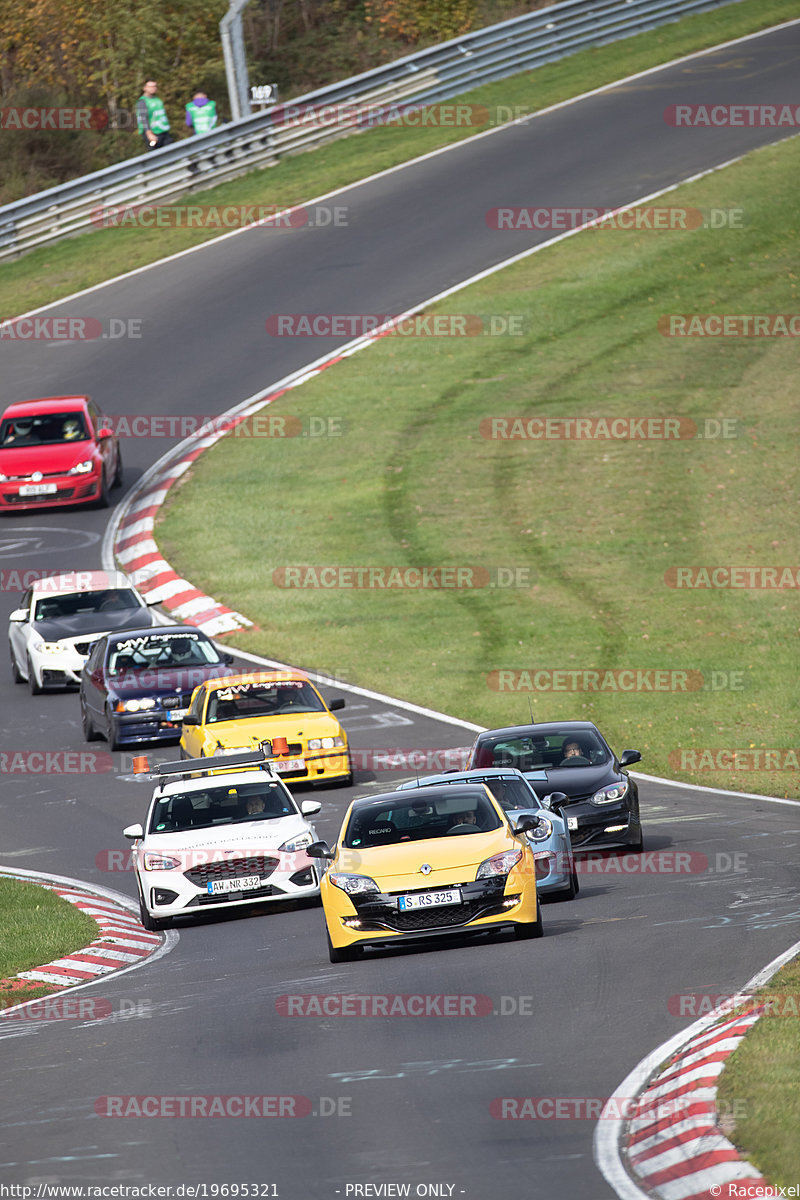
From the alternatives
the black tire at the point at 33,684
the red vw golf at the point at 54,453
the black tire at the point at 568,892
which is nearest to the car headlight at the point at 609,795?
the black tire at the point at 568,892

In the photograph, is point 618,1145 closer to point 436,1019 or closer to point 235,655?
point 436,1019

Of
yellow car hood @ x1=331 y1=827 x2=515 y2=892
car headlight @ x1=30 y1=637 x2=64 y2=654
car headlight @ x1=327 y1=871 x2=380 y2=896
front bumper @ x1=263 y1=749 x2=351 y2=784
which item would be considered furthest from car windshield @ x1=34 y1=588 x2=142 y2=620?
car headlight @ x1=327 y1=871 x2=380 y2=896

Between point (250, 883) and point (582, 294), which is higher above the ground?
point (582, 294)

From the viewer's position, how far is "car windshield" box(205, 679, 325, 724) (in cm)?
2281

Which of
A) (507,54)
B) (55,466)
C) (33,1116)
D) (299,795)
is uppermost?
(507,54)

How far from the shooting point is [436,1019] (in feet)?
37.7

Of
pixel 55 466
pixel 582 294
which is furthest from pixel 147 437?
pixel 582 294

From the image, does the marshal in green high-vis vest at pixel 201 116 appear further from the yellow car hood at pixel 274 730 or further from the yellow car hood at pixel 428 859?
the yellow car hood at pixel 428 859

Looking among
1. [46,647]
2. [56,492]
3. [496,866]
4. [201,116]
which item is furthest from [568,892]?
[201,116]

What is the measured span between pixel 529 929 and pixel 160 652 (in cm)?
1298

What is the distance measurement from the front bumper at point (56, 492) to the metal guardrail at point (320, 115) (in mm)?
12035

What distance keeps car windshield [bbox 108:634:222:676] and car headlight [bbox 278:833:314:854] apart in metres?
9.00

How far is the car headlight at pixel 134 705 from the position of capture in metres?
24.3

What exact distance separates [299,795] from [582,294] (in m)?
23.6
